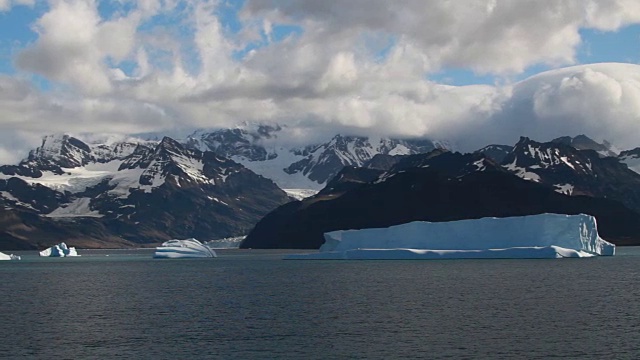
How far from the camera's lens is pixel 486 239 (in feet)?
548

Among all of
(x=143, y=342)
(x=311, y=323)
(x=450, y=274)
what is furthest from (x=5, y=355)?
(x=450, y=274)

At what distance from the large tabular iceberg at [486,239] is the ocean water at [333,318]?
3246 centimetres

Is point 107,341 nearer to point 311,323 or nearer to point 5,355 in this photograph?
point 5,355

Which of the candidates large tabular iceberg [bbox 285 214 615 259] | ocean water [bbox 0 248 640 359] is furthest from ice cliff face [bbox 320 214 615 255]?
ocean water [bbox 0 248 640 359]

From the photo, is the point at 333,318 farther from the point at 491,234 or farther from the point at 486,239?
the point at 486,239

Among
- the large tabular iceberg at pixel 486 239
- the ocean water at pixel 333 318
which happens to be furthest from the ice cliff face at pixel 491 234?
the ocean water at pixel 333 318

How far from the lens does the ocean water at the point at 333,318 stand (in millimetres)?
59375

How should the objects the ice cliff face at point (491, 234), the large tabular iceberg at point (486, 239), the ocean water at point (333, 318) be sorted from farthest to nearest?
the large tabular iceberg at point (486, 239)
the ice cliff face at point (491, 234)
the ocean water at point (333, 318)

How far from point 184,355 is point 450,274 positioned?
8208 cm

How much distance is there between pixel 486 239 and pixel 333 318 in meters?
A: 95.2

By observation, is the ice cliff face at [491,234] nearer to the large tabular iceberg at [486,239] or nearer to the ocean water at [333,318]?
the large tabular iceberg at [486,239]

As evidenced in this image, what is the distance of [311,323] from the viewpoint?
7344 centimetres

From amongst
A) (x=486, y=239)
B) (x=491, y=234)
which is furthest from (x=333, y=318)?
(x=486, y=239)

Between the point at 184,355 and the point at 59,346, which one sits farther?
the point at 59,346
